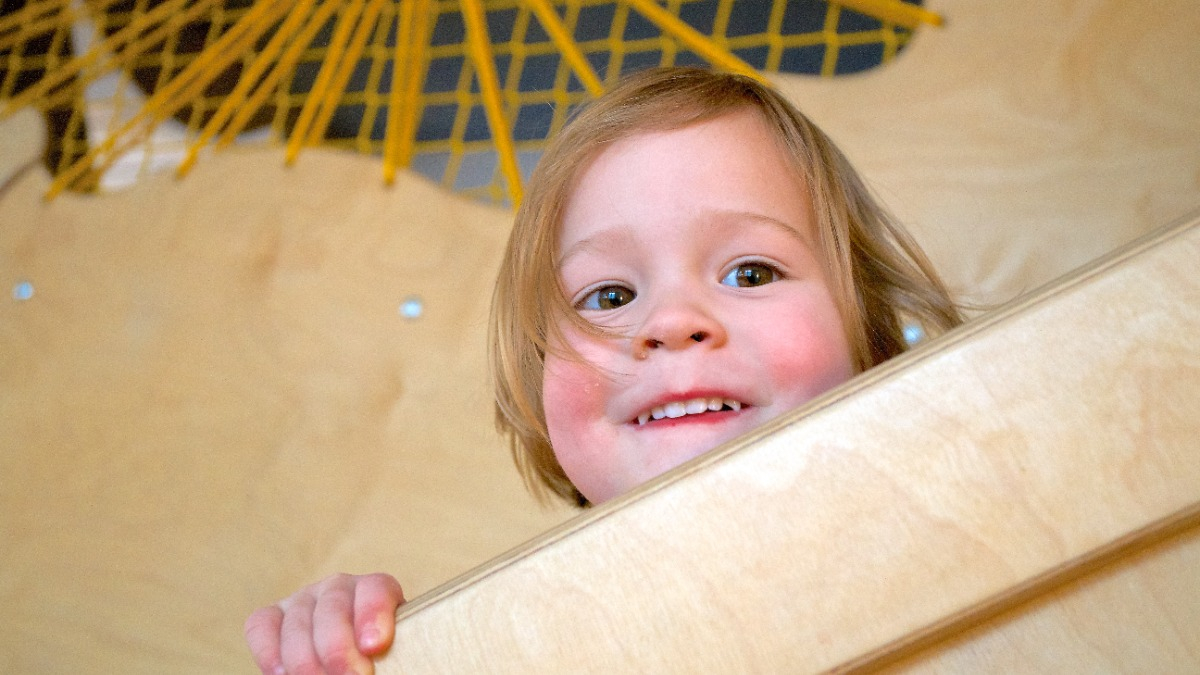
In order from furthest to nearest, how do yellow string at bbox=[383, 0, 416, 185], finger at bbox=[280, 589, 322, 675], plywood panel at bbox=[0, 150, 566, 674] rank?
yellow string at bbox=[383, 0, 416, 185], plywood panel at bbox=[0, 150, 566, 674], finger at bbox=[280, 589, 322, 675]

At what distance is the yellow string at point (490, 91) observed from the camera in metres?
0.99

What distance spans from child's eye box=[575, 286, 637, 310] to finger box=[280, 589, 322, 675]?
0.66 feet

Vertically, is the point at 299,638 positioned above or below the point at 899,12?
below

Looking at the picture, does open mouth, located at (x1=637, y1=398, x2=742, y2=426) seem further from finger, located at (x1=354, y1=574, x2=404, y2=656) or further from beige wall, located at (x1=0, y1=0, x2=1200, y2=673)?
beige wall, located at (x1=0, y1=0, x2=1200, y2=673)

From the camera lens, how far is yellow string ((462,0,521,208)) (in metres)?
0.99

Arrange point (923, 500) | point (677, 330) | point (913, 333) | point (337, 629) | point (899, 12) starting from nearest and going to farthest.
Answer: point (923, 500), point (337, 629), point (677, 330), point (913, 333), point (899, 12)

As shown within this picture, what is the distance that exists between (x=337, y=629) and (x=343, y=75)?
2.52 feet

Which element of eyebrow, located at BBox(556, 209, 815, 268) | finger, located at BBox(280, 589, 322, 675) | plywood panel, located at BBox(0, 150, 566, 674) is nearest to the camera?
finger, located at BBox(280, 589, 322, 675)

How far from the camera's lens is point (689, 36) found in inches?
37.7

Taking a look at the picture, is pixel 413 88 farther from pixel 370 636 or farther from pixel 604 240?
pixel 370 636

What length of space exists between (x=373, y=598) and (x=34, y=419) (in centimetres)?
77

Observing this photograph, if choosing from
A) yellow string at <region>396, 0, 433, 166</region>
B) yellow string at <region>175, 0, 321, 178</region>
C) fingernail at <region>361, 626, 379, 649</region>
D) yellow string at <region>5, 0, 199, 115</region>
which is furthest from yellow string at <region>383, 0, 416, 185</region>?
fingernail at <region>361, 626, 379, 649</region>

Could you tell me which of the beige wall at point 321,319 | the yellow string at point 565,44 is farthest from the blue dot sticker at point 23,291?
the yellow string at point 565,44

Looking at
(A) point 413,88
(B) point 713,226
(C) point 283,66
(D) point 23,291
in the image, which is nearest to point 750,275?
(B) point 713,226
